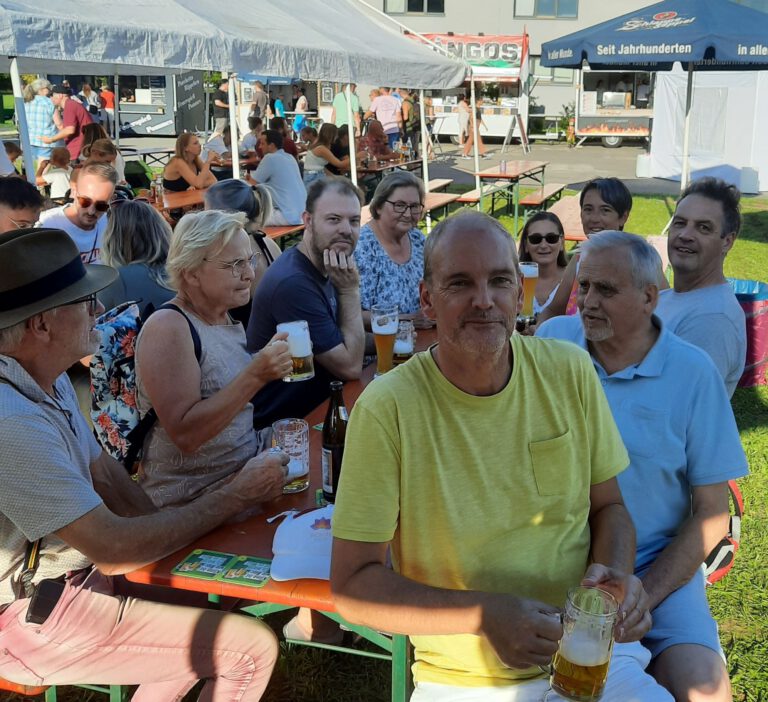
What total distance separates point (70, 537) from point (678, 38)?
877cm

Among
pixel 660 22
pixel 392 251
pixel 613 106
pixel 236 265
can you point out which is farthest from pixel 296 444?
pixel 613 106

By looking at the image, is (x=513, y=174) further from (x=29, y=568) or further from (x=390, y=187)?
(x=29, y=568)

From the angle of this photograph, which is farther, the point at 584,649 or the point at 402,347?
the point at 402,347

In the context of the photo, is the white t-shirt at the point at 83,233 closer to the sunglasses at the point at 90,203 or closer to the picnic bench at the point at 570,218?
the sunglasses at the point at 90,203

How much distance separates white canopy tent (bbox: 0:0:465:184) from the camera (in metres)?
4.73

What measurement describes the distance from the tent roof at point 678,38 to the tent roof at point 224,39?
2.38 meters

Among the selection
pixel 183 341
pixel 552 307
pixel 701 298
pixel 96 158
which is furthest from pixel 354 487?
pixel 96 158

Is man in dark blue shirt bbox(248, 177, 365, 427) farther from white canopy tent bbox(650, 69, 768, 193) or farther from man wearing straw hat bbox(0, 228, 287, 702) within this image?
white canopy tent bbox(650, 69, 768, 193)

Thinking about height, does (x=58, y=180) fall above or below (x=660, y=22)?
below

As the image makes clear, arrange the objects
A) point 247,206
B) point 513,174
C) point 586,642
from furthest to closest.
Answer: point 513,174 → point 247,206 → point 586,642

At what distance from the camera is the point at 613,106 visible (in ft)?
84.9

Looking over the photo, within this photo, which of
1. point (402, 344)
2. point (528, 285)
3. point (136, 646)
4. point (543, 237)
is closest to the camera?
point (136, 646)

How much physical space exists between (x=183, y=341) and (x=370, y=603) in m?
1.24

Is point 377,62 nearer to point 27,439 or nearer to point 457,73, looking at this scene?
point 457,73
